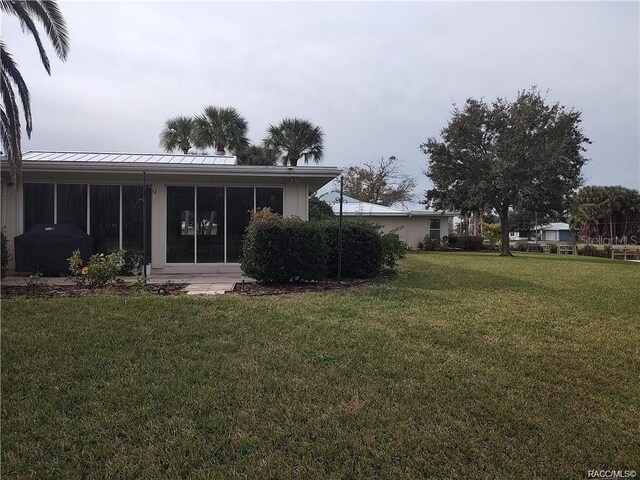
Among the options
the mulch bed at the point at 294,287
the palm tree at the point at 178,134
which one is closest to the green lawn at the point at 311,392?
the mulch bed at the point at 294,287

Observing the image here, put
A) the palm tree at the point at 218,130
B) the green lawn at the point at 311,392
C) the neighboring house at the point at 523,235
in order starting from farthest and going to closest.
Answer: the neighboring house at the point at 523,235, the palm tree at the point at 218,130, the green lawn at the point at 311,392

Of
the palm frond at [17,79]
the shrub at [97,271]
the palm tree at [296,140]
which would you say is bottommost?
the shrub at [97,271]

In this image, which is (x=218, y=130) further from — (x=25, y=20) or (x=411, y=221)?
(x=25, y=20)

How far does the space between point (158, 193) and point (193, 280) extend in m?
2.75

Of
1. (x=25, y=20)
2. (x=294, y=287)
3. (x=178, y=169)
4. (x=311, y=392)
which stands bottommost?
(x=311, y=392)

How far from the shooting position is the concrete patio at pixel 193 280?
26.2ft

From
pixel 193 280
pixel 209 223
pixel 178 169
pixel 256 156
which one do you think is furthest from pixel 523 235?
pixel 193 280

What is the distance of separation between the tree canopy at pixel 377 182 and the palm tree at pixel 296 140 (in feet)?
53.0

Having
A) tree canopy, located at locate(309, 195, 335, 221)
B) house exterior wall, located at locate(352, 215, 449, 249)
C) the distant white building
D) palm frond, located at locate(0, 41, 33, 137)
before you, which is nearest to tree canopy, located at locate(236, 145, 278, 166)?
tree canopy, located at locate(309, 195, 335, 221)

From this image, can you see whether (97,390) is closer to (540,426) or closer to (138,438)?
(138,438)

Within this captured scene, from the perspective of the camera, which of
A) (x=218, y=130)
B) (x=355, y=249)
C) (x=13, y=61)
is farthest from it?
(x=218, y=130)

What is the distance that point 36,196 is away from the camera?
1027 cm

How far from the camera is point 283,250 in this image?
27.3ft

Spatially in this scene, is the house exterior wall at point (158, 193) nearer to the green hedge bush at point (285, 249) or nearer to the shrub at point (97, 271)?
the green hedge bush at point (285, 249)
